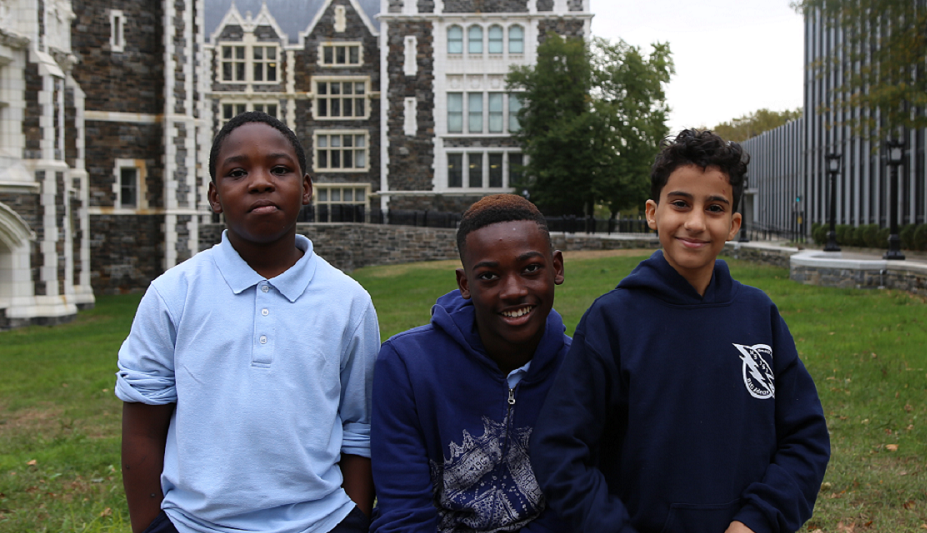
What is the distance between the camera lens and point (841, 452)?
5.88 m

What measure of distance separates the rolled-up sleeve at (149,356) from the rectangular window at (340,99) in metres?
40.6

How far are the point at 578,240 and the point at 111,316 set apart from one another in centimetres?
1944

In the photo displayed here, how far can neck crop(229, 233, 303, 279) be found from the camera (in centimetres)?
257

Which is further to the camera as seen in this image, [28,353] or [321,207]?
[321,207]

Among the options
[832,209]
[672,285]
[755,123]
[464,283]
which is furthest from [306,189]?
[755,123]

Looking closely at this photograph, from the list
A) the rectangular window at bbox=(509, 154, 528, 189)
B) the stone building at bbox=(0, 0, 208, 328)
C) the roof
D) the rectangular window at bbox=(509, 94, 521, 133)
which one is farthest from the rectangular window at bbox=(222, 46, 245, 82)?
the stone building at bbox=(0, 0, 208, 328)

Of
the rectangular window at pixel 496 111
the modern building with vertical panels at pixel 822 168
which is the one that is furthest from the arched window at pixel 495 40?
the modern building with vertical panels at pixel 822 168

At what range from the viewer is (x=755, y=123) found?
72438 millimetres

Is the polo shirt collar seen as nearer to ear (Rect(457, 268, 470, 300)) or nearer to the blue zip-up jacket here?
the blue zip-up jacket

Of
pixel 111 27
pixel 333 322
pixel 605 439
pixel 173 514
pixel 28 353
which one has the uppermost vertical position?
pixel 111 27

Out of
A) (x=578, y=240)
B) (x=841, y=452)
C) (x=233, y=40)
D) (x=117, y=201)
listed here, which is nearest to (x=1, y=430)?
(x=841, y=452)

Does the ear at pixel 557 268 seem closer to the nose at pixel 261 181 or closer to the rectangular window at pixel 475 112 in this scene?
the nose at pixel 261 181

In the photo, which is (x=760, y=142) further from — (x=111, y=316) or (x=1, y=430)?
(x=1, y=430)

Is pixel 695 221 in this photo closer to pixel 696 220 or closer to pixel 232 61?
pixel 696 220
